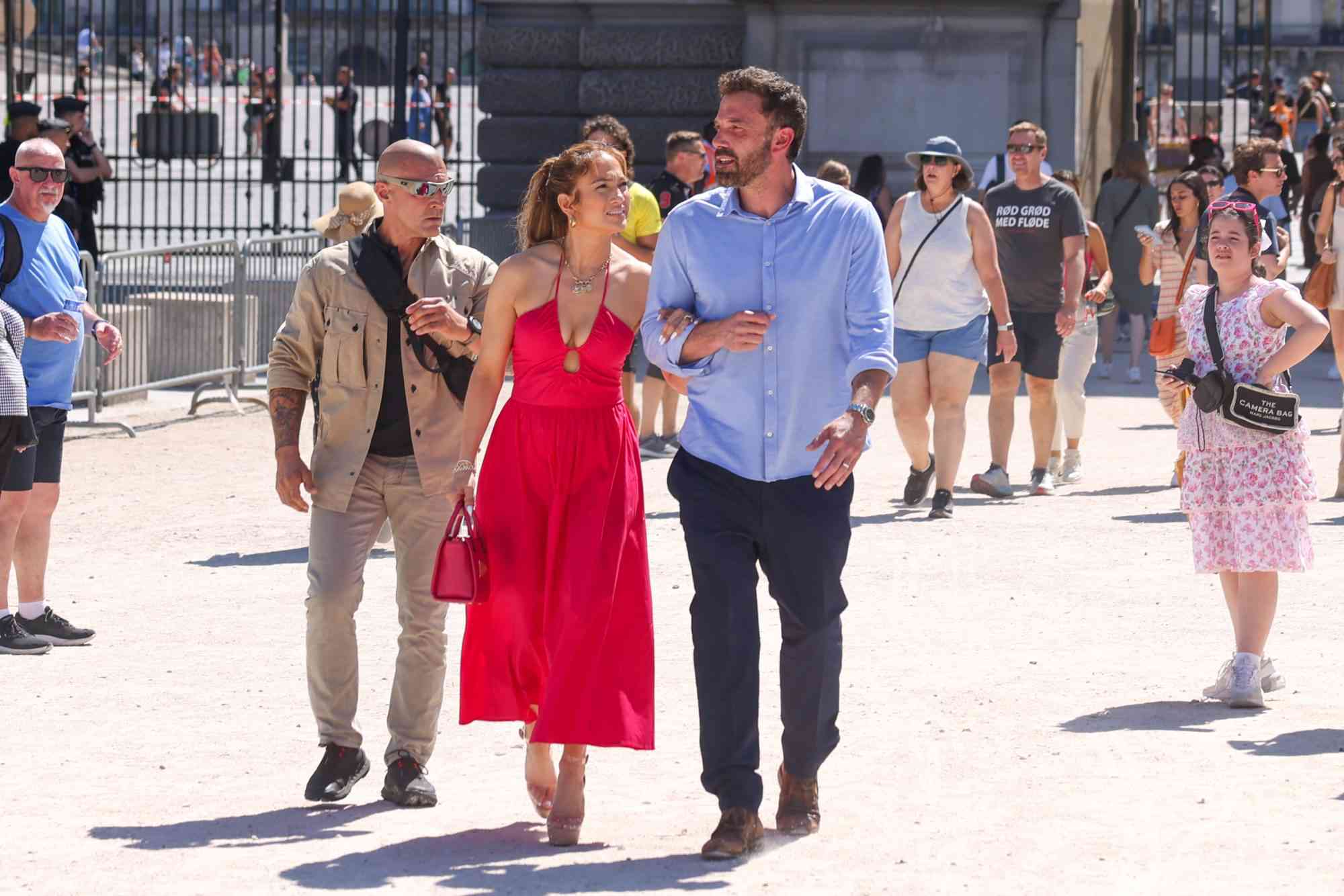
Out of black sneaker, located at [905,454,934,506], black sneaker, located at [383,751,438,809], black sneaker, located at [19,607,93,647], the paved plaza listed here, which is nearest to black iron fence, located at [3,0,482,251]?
black sneaker, located at [905,454,934,506]

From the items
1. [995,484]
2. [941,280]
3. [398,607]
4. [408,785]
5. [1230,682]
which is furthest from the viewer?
[995,484]

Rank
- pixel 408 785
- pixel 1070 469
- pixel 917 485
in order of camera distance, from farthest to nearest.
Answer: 1. pixel 1070 469
2. pixel 917 485
3. pixel 408 785

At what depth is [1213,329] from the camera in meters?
6.82

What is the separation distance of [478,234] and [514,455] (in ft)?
42.4

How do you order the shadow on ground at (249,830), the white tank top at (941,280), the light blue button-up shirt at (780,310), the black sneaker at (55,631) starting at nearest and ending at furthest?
the light blue button-up shirt at (780,310) → the shadow on ground at (249,830) → the black sneaker at (55,631) → the white tank top at (941,280)

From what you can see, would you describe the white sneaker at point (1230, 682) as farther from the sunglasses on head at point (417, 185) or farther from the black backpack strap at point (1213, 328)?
the sunglasses on head at point (417, 185)

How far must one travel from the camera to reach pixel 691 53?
18922 millimetres

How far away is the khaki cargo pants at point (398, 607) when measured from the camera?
5.67 metres

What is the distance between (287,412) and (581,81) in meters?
13.7

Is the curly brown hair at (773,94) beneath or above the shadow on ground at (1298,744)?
above

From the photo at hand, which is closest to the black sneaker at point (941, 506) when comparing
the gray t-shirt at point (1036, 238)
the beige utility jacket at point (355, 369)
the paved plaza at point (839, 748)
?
the paved plaza at point (839, 748)

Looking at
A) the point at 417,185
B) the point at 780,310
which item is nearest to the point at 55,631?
the point at 417,185

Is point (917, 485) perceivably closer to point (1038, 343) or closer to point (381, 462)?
point (1038, 343)

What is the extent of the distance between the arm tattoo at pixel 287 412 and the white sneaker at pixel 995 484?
5.62 metres
